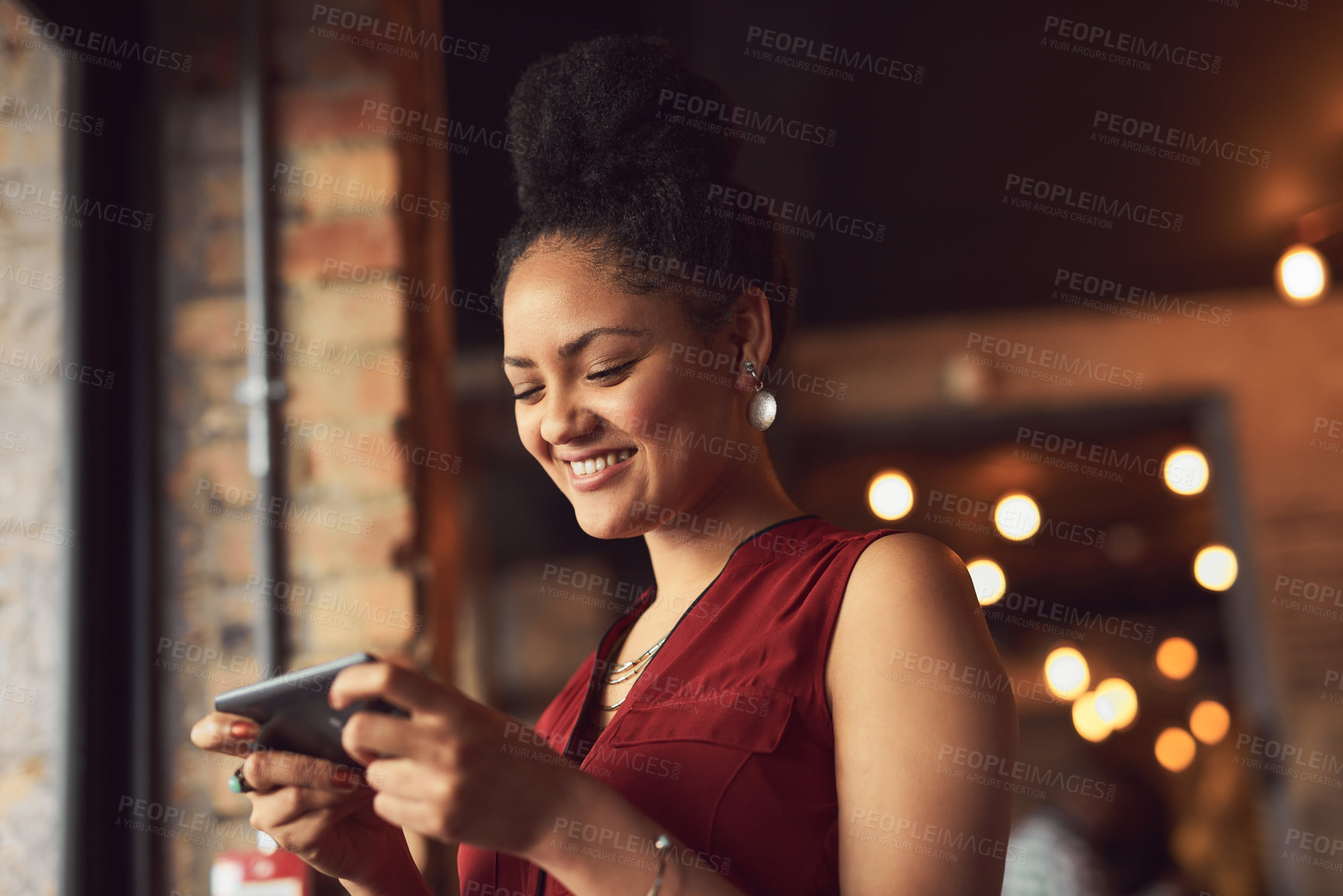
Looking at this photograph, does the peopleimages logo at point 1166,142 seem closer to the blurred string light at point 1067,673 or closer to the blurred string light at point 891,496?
the blurred string light at point 891,496

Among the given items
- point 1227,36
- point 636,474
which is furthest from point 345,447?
point 1227,36

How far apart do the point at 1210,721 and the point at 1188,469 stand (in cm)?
221

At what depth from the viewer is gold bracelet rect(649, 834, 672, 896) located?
33.6 inches

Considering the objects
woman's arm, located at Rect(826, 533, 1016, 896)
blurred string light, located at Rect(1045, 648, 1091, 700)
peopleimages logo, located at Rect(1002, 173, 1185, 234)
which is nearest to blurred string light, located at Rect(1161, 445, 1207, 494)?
blurred string light, located at Rect(1045, 648, 1091, 700)

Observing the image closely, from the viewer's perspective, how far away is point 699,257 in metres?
1.21

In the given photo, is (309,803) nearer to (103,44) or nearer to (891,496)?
(103,44)

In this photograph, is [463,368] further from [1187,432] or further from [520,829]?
[520,829]

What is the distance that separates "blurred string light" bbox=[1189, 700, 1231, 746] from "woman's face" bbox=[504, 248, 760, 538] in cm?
663

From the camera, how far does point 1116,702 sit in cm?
651

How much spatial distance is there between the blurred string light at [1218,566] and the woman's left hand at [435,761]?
5.57m

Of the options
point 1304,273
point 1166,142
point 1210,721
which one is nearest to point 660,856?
point 1166,142

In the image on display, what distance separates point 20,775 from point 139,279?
0.85m

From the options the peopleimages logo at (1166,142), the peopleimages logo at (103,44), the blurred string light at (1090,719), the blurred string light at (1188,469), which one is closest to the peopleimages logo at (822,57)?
the peopleimages logo at (1166,142)

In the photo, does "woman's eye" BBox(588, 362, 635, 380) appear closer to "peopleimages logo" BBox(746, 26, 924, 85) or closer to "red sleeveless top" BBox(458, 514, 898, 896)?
"red sleeveless top" BBox(458, 514, 898, 896)
